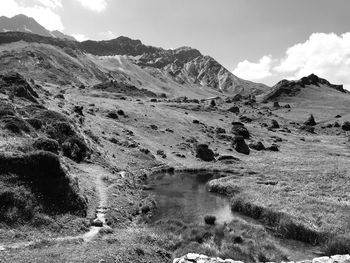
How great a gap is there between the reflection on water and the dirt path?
252 inches

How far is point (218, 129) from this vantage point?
384 ft

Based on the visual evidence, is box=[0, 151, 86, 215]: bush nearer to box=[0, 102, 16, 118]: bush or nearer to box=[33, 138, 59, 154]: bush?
box=[33, 138, 59, 154]: bush

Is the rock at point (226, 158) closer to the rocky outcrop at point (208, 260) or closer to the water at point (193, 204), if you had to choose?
the water at point (193, 204)

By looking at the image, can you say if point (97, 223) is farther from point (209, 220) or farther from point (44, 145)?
point (44, 145)

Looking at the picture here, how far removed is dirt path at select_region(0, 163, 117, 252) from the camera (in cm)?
2415

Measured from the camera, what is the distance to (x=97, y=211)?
35344mm

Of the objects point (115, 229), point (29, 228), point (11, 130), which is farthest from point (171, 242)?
point (11, 130)

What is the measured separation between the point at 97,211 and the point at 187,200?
55.7 feet

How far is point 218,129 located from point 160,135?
26.8 metres

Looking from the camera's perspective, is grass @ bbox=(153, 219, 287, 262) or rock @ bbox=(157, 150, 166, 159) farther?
rock @ bbox=(157, 150, 166, 159)

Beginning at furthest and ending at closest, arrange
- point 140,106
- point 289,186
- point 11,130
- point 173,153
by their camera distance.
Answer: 1. point 140,106
2. point 173,153
3. point 289,186
4. point 11,130

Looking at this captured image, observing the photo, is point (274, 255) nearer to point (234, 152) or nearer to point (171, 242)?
point (171, 242)

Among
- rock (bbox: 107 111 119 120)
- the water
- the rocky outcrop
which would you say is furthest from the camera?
rock (bbox: 107 111 119 120)

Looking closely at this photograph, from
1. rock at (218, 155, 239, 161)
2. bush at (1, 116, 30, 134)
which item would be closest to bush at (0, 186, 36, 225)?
bush at (1, 116, 30, 134)
